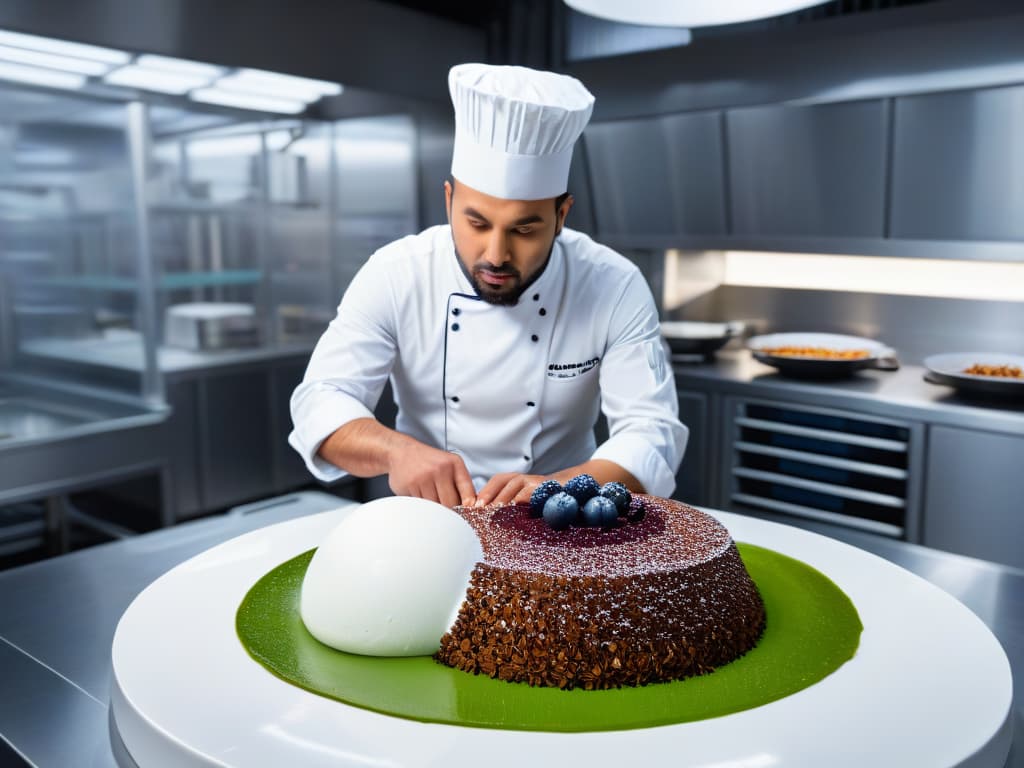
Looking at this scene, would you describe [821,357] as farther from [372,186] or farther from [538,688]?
[538,688]

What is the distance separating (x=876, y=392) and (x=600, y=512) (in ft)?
8.16

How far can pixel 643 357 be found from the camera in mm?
2002

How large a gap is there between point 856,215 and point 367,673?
11.0 ft

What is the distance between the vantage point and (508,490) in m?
1.55

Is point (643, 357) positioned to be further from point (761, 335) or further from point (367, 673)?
point (761, 335)

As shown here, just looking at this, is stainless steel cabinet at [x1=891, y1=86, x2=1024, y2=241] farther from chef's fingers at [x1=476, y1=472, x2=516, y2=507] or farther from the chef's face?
chef's fingers at [x1=476, y1=472, x2=516, y2=507]

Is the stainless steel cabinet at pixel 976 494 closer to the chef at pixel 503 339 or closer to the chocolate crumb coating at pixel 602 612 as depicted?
the chef at pixel 503 339

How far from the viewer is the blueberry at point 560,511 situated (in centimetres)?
136

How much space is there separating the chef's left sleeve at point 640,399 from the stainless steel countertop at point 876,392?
1.68 metres

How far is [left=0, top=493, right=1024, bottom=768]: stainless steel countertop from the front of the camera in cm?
105

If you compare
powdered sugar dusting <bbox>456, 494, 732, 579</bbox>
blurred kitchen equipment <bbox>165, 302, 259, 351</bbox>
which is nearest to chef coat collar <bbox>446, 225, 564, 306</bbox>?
powdered sugar dusting <bbox>456, 494, 732, 579</bbox>

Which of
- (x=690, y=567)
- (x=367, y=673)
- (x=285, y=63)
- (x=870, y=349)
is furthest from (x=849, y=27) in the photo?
(x=367, y=673)

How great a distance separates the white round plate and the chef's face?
826 mm

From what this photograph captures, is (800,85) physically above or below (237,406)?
above
